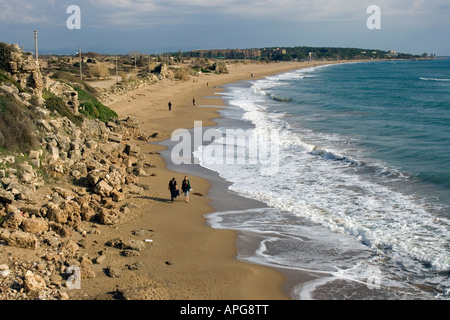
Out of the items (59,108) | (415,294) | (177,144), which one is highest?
(59,108)

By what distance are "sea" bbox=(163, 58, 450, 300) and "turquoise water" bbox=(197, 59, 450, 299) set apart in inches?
1.1

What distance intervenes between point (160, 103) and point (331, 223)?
89.5 ft

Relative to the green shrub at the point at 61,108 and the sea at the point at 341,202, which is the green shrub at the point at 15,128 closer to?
the green shrub at the point at 61,108

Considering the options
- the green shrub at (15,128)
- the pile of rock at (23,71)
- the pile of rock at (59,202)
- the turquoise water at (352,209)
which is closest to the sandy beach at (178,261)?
the pile of rock at (59,202)

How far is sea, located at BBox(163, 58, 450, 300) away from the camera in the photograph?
32.9ft

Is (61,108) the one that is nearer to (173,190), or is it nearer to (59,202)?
(173,190)

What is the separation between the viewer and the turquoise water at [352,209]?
1002 centimetres

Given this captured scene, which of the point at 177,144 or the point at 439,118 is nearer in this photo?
the point at 177,144

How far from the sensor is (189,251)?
11.0 meters

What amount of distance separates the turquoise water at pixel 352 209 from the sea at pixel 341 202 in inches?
1.1

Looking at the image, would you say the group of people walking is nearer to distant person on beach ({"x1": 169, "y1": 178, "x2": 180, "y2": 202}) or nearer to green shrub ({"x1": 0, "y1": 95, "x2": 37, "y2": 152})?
distant person on beach ({"x1": 169, "y1": 178, "x2": 180, "y2": 202})

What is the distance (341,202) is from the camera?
1466cm
